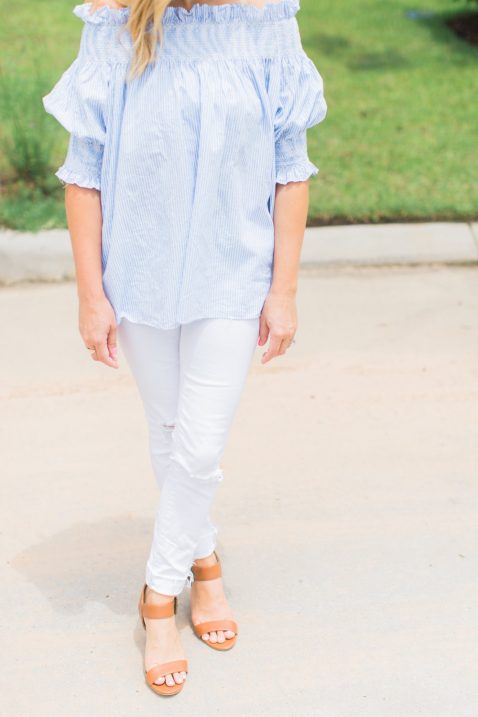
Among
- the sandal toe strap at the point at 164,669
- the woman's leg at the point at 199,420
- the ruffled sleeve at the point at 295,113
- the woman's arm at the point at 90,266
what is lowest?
the sandal toe strap at the point at 164,669

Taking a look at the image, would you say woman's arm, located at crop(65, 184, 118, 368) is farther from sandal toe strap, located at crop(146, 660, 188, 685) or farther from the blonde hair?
sandal toe strap, located at crop(146, 660, 188, 685)

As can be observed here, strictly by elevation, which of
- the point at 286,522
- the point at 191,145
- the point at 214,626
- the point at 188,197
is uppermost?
the point at 191,145

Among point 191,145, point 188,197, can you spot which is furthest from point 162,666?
point 191,145

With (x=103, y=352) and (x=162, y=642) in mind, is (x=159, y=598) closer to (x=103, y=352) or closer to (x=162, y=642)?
(x=162, y=642)

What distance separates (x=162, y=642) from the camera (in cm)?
267

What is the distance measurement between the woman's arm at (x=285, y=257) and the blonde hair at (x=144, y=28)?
414 mm

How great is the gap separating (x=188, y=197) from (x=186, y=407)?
1.64 feet

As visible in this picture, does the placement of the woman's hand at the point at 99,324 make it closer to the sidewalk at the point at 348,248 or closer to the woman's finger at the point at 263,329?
the woman's finger at the point at 263,329

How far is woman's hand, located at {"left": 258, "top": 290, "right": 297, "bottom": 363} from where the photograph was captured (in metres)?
2.41

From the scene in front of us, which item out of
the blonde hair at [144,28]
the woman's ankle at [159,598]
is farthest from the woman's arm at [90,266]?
the woman's ankle at [159,598]

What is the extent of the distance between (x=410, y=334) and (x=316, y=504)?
129 cm

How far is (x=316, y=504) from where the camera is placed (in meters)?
3.35

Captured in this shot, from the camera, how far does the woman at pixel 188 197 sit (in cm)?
219

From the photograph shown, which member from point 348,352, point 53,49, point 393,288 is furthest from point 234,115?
point 53,49
